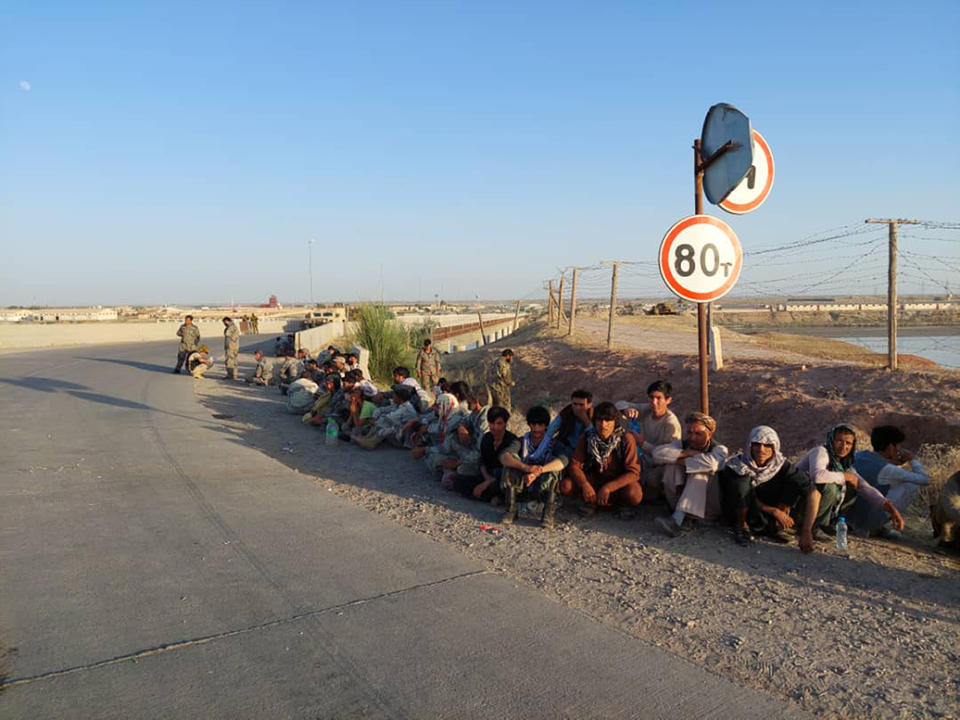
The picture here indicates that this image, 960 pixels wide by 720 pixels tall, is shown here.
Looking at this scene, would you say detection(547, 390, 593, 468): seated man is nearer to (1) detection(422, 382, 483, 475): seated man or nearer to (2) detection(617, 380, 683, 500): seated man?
(2) detection(617, 380, 683, 500): seated man

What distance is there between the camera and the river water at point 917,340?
28.2m

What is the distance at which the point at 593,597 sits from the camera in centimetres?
465

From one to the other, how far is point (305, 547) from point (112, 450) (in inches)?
214

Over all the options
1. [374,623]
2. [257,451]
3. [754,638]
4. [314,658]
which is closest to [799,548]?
[754,638]

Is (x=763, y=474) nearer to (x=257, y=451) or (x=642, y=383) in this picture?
(x=257, y=451)

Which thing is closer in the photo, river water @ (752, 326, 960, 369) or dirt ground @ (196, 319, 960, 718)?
dirt ground @ (196, 319, 960, 718)

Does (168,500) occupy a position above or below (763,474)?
below

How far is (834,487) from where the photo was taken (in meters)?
5.62

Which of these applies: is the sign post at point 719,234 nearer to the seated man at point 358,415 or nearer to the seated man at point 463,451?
the seated man at point 463,451

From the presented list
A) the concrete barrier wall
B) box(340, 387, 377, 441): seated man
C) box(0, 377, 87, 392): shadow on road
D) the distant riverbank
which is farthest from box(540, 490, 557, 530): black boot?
the concrete barrier wall

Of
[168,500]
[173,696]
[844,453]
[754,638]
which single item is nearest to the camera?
[173,696]

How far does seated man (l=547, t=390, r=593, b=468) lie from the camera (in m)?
6.89

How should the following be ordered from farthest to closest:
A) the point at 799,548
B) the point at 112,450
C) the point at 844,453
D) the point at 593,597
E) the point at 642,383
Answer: the point at 642,383 → the point at 112,450 → the point at 844,453 → the point at 799,548 → the point at 593,597

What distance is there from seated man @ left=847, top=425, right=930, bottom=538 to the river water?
64.0ft
